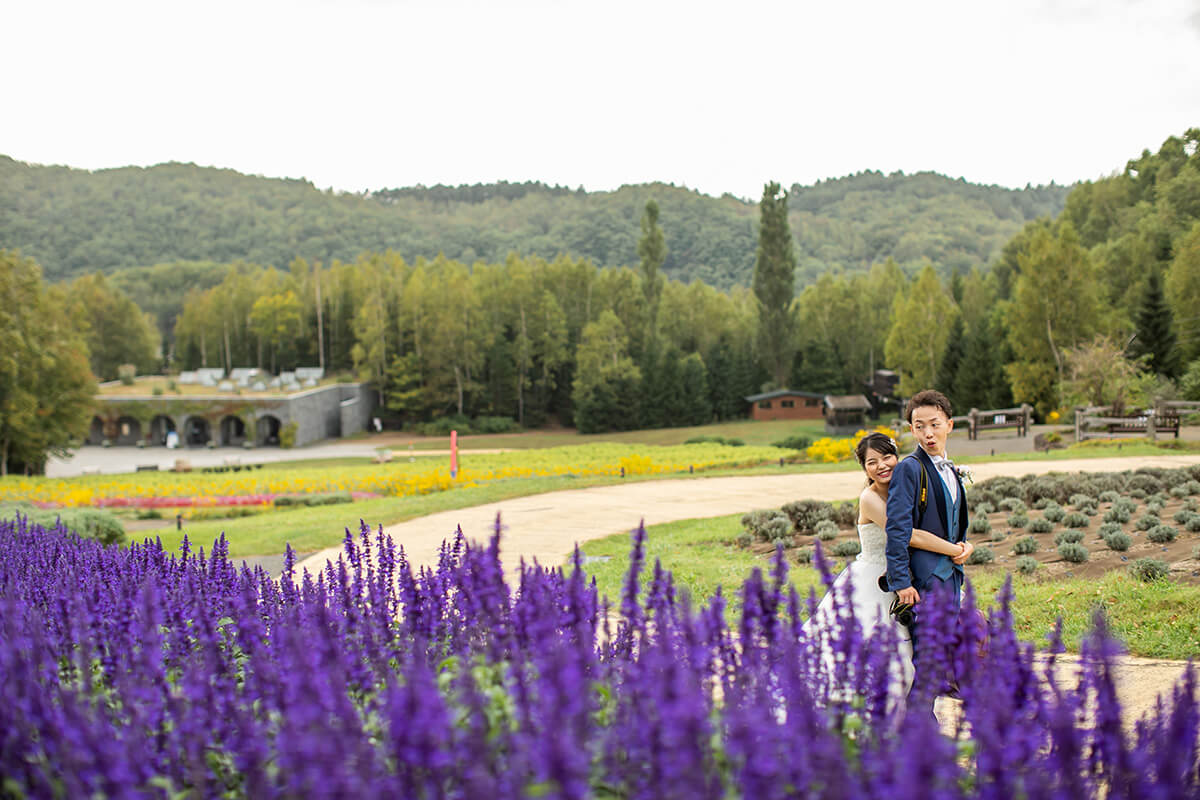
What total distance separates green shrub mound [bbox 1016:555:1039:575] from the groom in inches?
139

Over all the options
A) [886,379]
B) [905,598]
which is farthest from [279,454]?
[905,598]

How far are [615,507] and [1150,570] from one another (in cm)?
821

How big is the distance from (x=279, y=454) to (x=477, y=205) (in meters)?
159

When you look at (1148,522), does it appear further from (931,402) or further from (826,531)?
(931,402)

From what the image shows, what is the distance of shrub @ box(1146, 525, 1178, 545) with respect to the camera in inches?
316

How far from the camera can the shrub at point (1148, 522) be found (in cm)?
859

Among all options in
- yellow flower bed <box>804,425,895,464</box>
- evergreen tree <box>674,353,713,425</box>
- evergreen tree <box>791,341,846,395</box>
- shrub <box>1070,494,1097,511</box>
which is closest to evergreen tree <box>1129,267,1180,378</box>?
evergreen tree <box>791,341,846,395</box>

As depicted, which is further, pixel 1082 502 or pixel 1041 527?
pixel 1082 502

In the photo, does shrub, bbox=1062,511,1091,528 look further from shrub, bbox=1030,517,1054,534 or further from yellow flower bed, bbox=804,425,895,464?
yellow flower bed, bbox=804,425,895,464

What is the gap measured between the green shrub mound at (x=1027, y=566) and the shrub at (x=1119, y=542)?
0.92m

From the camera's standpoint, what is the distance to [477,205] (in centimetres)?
19838

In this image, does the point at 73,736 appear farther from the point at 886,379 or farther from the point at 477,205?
the point at 477,205

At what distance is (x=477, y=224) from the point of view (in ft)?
534

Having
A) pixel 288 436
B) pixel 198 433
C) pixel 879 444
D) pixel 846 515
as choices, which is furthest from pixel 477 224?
pixel 879 444
